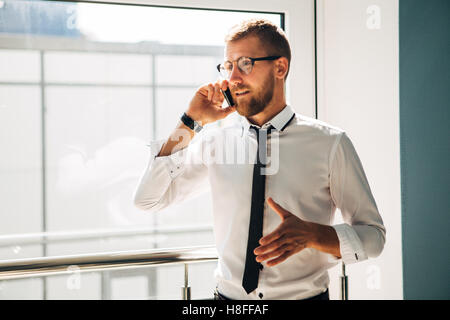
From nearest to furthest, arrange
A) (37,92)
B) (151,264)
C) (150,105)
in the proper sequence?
(151,264) → (37,92) → (150,105)

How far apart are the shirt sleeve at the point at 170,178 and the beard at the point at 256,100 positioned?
0.20 m

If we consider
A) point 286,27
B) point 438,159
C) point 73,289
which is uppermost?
point 286,27

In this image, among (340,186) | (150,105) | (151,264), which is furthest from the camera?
(150,105)

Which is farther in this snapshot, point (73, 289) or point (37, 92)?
point (73, 289)

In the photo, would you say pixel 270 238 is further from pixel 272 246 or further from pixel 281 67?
pixel 281 67

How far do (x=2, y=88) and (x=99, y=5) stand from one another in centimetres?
43

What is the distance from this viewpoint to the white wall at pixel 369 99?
1207 millimetres

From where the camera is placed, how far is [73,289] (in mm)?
1431

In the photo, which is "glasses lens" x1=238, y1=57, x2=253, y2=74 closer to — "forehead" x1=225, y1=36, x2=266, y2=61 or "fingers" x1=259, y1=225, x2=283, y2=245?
"forehead" x1=225, y1=36, x2=266, y2=61

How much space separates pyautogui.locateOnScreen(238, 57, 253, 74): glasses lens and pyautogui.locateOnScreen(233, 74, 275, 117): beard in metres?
0.05

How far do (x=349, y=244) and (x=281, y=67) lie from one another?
1.69 feet

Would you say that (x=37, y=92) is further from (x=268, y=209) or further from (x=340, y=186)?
(x=340, y=186)

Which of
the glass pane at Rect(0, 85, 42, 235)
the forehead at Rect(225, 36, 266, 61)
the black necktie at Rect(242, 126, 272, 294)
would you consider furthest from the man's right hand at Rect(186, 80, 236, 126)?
the glass pane at Rect(0, 85, 42, 235)
